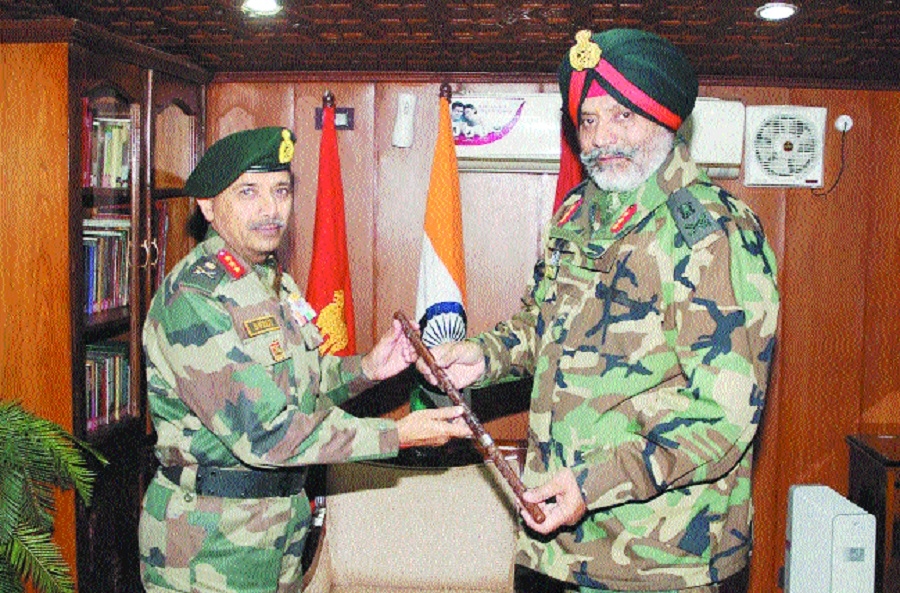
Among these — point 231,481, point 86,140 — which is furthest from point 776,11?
point 86,140

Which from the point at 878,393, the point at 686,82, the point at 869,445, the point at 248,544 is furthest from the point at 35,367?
the point at 878,393

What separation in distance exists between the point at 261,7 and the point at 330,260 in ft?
3.35

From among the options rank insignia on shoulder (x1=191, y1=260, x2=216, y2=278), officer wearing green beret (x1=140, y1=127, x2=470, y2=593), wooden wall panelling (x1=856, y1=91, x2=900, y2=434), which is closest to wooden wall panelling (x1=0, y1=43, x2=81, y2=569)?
officer wearing green beret (x1=140, y1=127, x2=470, y2=593)

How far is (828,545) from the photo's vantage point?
115 inches

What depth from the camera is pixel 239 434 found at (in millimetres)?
1847

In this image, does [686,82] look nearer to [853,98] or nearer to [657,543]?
[657,543]

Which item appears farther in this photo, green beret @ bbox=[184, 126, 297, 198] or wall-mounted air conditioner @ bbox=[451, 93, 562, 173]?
wall-mounted air conditioner @ bbox=[451, 93, 562, 173]

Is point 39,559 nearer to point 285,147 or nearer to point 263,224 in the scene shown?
point 263,224

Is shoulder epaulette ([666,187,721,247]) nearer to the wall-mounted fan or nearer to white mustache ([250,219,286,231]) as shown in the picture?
white mustache ([250,219,286,231])

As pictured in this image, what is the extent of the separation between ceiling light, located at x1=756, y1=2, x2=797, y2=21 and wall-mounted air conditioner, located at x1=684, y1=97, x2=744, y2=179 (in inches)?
30.8

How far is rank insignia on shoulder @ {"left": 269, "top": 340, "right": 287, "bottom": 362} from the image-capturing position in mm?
1929

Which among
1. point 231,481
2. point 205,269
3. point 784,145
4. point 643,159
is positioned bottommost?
point 231,481

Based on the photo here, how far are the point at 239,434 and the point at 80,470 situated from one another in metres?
0.74

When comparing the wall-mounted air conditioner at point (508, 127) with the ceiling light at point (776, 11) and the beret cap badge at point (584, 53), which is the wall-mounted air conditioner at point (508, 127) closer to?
the ceiling light at point (776, 11)
